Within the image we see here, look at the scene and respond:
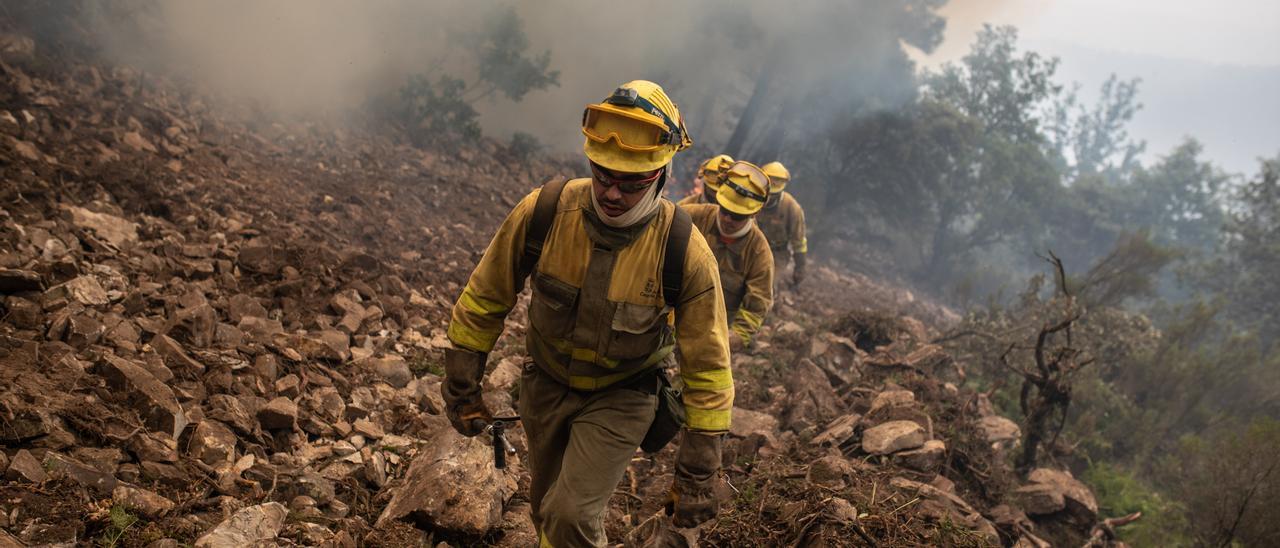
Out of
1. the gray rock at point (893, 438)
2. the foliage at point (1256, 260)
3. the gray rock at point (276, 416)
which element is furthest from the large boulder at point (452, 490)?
the foliage at point (1256, 260)

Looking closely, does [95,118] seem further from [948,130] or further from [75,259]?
[948,130]

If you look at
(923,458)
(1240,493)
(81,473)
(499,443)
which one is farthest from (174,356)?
(1240,493)

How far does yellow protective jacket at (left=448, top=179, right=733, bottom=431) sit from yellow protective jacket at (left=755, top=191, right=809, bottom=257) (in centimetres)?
447

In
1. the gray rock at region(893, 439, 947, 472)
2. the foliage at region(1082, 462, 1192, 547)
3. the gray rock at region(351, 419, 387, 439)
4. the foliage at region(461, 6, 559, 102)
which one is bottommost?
the foliage at region(1082, 462, 1192, 547)

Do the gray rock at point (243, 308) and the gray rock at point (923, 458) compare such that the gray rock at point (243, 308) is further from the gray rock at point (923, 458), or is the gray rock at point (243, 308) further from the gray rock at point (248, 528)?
the gray rock at point (923, 458)

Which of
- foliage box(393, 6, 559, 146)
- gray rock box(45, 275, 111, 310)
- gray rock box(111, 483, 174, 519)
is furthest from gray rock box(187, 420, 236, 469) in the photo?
foliage box(393, 6, 559, 146)

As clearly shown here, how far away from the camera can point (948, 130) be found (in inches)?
822

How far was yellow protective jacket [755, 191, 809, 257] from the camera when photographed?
6695 mm

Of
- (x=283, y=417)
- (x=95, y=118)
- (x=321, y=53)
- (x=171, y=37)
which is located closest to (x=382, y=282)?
(x=283, y=417)

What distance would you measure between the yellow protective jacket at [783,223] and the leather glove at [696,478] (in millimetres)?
4569

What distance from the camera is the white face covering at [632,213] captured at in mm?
2207

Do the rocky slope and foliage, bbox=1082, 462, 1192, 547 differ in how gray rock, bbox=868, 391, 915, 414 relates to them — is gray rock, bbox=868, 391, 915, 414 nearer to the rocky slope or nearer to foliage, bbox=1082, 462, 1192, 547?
the rocky slope

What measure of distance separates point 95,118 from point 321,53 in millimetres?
5764

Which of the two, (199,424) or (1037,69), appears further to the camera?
(1037,69)
